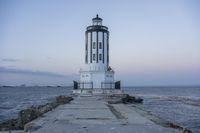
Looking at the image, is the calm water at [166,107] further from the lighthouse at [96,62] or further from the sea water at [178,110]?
the lighthouse at [96,62]

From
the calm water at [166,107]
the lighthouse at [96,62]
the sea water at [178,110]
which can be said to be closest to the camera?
the sea water at [178,110]

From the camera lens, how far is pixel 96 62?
38.1 metres

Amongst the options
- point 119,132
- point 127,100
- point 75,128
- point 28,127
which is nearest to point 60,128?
point 75,128

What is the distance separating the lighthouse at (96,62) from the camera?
3766 cm

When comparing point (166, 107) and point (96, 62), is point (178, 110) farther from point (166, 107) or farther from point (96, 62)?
point (96, 62)

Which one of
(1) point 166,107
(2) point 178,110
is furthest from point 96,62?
(2) point 178,110

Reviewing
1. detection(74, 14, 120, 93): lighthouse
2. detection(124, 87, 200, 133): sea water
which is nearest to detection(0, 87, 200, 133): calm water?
detection(124, 87, 200, 133): sea water

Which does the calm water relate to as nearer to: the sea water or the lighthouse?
the sea water

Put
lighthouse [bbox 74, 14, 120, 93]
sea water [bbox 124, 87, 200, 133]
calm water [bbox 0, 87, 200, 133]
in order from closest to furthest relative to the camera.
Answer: sea water [bbox 124, 87, 200, 133] < calm water [bbox 0, 87, 200, 133] < lighthouse [bbox 74, 14, 120, 93]

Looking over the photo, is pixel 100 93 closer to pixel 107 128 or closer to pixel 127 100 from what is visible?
pixel 127 100

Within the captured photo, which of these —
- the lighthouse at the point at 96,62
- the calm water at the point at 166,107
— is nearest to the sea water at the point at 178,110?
the calm water at the point at 166,107

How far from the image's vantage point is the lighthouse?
124 ft

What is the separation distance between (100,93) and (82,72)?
399 cm

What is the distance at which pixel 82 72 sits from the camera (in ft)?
126
